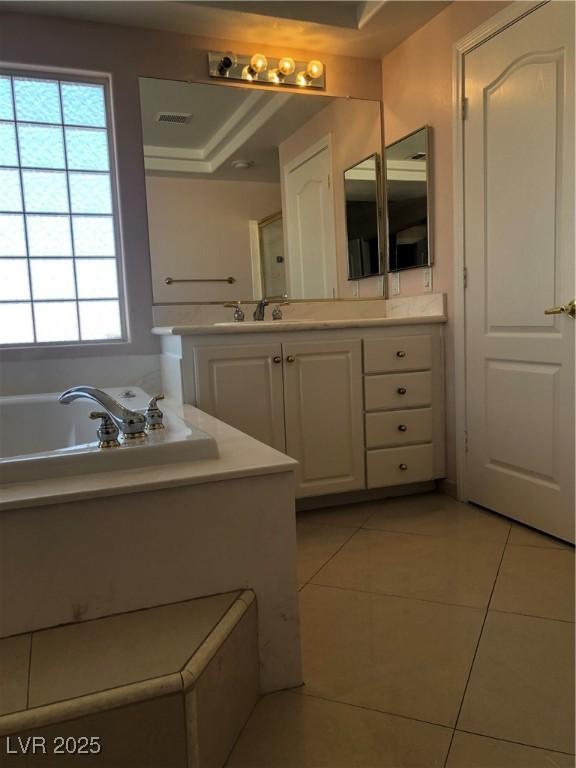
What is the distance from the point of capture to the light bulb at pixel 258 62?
273 centimetres

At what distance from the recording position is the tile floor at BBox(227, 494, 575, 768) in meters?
1.12

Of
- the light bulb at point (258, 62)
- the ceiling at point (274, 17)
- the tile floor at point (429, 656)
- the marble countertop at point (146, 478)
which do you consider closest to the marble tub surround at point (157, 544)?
the marble countertop at point (146, 478)

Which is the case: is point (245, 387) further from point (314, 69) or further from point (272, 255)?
point (314, 69)

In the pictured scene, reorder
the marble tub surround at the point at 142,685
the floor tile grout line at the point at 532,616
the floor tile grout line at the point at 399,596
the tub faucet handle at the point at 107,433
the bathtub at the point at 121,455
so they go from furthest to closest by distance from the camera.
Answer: the floor tile grout line at the point at 399,596 → the floor tile grout line at the point at 532,616 → the tub faucet handle at the point at 107,433 → the bathtub at the point at 121,455 → the marble tub surround at the point at 142,685

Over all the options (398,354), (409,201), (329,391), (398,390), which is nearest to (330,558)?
(329,391)

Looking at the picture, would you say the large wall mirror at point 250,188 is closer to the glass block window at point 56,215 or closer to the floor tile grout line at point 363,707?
the glass block window at point 56,215

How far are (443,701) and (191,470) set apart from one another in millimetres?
756

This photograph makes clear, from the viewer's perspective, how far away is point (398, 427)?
259 centimetres

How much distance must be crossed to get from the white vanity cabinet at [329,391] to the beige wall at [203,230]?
398 mm

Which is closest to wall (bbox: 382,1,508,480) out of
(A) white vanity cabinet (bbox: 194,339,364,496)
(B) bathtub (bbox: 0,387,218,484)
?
(A) white vanity cabinet (bbox: 194,339,364,496)

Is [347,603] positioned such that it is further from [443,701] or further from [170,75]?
[170,75]

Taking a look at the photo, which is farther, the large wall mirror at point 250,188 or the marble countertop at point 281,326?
the large wall mirror at point 250,188

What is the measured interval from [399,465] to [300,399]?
58 centimetres

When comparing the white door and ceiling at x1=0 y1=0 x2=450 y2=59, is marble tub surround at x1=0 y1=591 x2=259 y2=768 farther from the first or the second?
ceiling at x1=0 y1=0 x2=450 y2=59
